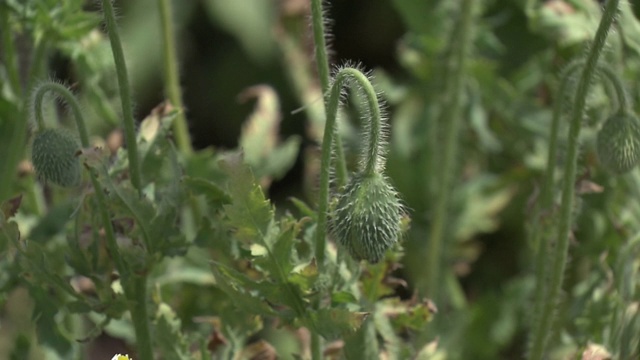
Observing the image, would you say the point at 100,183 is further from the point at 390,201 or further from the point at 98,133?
the point at 98,133

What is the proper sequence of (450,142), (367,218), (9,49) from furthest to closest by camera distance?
(450,142) < (9,49) < (367,218)

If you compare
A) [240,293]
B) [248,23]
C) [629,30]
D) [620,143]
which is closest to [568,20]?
[629,30]

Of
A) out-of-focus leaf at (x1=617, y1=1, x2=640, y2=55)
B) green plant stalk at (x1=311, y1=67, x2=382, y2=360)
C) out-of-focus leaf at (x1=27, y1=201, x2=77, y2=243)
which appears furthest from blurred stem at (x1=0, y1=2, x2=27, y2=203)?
out-of-focus leaf at (x1=617, y1=1, x2=640, y2=55)

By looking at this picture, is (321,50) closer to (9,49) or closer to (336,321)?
Answer: (336,321)

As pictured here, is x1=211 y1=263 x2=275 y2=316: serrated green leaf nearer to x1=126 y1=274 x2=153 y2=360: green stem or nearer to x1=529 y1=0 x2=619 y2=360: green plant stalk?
x1=126 y1=274 x2=153 y2=360: green stem

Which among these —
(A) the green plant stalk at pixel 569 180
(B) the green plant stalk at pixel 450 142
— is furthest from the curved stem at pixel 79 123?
(B) the green plant stalk at pixel 450 142
